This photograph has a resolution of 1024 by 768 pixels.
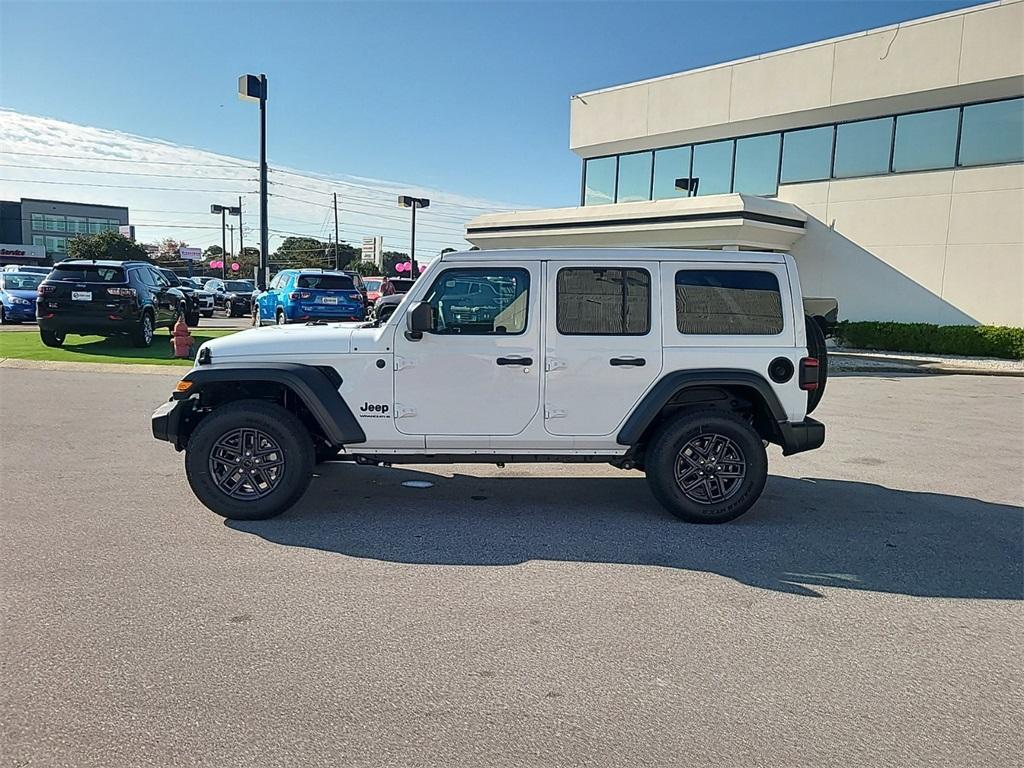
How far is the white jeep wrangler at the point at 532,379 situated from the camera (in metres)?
5.41

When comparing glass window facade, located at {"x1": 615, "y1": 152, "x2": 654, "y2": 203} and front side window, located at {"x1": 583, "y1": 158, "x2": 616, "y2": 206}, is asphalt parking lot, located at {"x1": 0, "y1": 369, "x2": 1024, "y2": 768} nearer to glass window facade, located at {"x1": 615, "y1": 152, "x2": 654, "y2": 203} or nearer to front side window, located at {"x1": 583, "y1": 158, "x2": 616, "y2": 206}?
glass window facade, located at {"x1": 615, "y1": 152, "x2": 654, "y2": 203}

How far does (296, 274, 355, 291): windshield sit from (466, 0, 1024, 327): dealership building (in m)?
10.0

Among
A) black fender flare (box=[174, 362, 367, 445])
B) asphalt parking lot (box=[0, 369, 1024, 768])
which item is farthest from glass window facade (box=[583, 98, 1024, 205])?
black fender flare (box=[174, 362, 367, 445])

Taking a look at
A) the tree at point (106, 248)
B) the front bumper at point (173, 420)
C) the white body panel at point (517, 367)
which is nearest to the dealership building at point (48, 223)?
the tree at point (106, 248)

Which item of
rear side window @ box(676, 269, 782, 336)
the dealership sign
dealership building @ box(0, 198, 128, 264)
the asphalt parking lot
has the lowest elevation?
the asphalt parking lot

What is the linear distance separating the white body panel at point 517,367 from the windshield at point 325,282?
12.5 m

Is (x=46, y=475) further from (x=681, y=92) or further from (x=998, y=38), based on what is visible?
(x=681, y=92)

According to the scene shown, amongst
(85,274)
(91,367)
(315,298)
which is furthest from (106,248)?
(91,367)

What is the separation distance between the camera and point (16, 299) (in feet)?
66.8

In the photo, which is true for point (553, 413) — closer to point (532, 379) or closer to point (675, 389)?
point (532, 379)

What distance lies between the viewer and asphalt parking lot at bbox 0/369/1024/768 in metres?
2.92

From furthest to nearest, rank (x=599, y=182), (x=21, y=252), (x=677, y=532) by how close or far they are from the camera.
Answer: (x=21, y=252) < (x=599, y=182) < (x=677, y=532)

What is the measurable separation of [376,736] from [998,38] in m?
22.8

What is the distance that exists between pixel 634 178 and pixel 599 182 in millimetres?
1768
